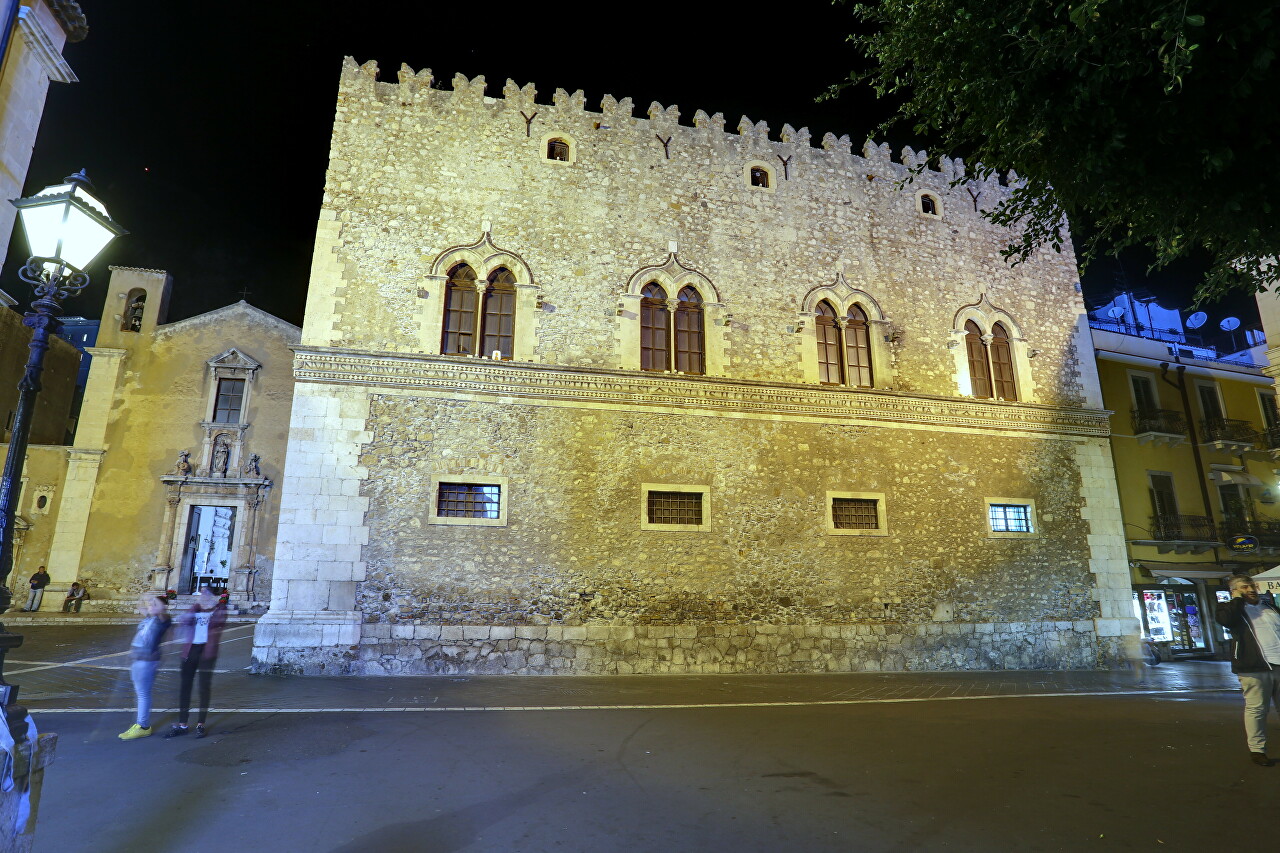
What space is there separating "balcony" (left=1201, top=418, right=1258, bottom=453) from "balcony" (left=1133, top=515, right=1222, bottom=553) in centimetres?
233

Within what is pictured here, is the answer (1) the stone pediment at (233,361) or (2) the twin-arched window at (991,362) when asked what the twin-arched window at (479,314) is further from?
(1) the stone pediment at (233,361)

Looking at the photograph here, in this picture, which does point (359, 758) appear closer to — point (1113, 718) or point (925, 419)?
point (1113, 718)

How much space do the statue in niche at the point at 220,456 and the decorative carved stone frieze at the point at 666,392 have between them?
10919mm

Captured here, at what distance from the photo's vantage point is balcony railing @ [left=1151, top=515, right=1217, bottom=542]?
59.1ft

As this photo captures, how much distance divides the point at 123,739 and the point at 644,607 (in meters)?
7.72

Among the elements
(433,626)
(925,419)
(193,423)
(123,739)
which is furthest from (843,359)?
(193,423)

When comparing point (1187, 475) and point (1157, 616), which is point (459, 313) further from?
point (1187, 475)

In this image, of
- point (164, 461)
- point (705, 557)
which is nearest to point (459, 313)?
point (705, 557)

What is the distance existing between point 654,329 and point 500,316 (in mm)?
3117

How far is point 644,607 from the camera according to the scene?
12.4m

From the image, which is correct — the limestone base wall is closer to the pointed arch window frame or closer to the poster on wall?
the poster on wall

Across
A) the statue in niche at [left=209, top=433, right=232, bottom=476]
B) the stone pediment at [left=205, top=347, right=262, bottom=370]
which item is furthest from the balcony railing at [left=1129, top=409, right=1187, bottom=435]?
the statue in niche at [left=209, top=433, right=232, bottom=476]

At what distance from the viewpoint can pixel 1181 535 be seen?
18.0m

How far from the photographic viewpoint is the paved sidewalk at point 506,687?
28.5 ft
